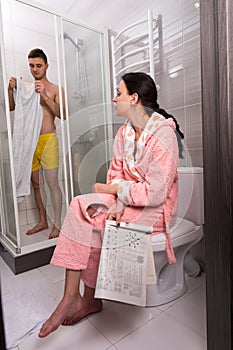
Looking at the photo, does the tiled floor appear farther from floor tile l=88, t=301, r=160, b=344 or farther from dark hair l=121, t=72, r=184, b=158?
dark hair l=121, t=72, r=184, b=158

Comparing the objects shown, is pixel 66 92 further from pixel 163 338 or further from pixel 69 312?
pixel 163 338

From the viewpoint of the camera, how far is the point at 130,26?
1.04 meters

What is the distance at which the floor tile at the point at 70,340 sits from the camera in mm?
900

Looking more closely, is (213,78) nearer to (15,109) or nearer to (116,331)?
(116,331)

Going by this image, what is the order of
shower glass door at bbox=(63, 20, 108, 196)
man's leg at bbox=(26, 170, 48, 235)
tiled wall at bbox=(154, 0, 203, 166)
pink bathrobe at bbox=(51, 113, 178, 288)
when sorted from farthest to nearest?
man's leg at bbox=(26, 170, 48, 235) → shower glass door at bbox=(63, 20, 108, 196) → pink bathrobe at bbox=(51, 113, 178, 288) → tiled wall at bbox=(154, 0, 203, 166)

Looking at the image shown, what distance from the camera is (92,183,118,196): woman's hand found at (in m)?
1.01

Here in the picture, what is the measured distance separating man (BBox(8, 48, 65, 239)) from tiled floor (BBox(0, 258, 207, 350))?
52cm

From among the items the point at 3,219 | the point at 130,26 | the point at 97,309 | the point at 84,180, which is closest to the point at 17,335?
the point at 97,309

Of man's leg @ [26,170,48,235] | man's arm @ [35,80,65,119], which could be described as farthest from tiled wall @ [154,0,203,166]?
man's leg @ [26,170,48,235]

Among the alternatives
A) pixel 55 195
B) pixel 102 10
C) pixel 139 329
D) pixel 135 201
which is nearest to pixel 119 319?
pixel 139 329

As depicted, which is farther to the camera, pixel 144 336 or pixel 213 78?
pixel 144 336

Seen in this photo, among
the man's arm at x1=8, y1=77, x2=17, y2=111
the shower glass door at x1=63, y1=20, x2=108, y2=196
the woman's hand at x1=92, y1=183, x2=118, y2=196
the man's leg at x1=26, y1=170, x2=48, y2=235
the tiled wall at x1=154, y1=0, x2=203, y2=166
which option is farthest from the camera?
the man's leg at x1=26, y1=170, x2=48, y2=235

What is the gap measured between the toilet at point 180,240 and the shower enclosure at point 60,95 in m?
0.42

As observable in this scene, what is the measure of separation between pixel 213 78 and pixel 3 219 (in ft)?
5.08
